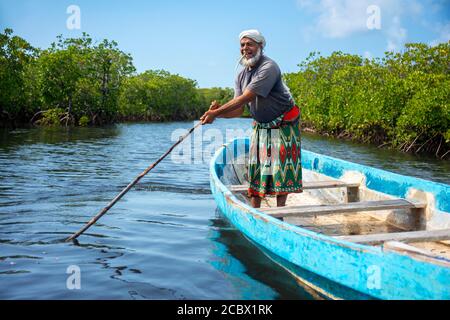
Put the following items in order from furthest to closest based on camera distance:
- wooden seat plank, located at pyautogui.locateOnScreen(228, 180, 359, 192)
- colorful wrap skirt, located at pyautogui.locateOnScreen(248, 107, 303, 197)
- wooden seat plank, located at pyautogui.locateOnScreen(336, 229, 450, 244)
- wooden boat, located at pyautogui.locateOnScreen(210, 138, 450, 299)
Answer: wooden seat plank, located at pyautogui.locateOnScreen(228, 180, 359, 192), colorful wrap skirt, located at pyautogui.locateOnScreen(248, 107, 303, 197), wooden seat plank, located at pyautogui.locateOnScreen(336, 229, 450, 244), wooden boat, located at pyautogui.locateOnScreen(210, 138, 450, 299)

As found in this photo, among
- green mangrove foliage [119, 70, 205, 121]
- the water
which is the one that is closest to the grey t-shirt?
the water

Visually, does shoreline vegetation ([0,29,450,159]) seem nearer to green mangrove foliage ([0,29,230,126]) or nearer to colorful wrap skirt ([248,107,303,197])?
green mangrove foliage ([0,29,230,126])

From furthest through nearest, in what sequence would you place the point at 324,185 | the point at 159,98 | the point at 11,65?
the point at 159,98, the point at 11,65, the point at 324,185

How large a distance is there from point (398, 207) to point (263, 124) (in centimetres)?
160

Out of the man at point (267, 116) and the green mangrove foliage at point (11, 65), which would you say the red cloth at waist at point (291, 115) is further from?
the green mangrove foliage at point (11, 65)

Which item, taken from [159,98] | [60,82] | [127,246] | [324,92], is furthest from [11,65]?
[159,98]

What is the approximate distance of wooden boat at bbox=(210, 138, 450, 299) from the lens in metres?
2.70

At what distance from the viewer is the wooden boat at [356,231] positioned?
2696 mm

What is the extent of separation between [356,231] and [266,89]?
1779 millimetres

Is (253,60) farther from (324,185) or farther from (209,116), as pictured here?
(324,185)

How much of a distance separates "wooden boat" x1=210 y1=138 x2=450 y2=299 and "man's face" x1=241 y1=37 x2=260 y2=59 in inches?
56.0

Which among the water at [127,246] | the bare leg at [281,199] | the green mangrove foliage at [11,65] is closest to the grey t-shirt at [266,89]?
the bare leg at [281,199]

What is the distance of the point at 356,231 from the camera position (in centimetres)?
488
